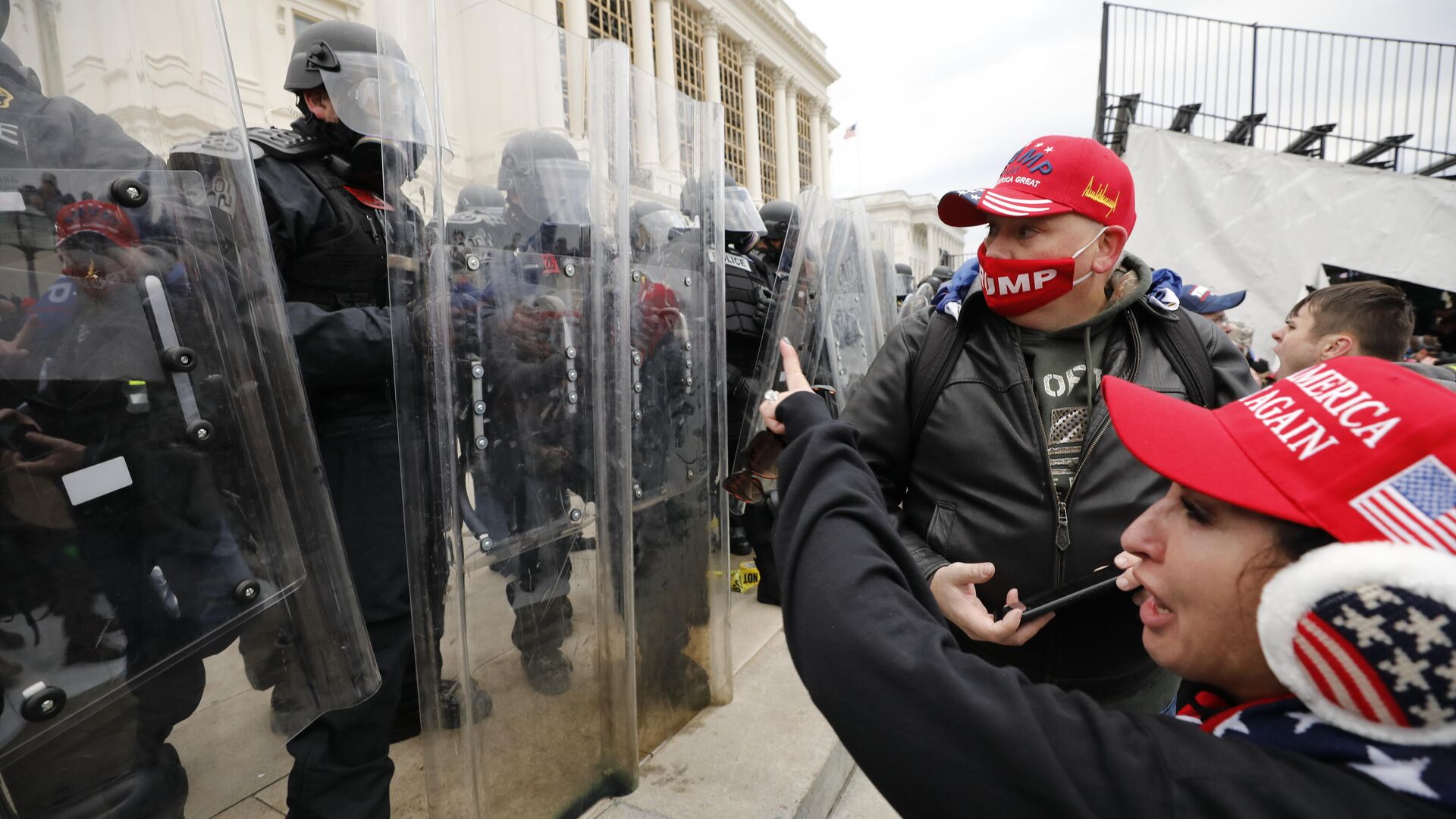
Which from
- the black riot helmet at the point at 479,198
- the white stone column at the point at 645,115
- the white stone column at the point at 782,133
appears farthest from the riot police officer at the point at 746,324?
the white stone column at the point at 782,133

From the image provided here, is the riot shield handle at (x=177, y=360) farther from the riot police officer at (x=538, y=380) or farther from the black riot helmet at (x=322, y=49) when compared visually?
the black riot helmet at (x=322, y=49)

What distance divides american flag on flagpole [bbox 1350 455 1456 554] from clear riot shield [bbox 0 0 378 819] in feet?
4.92

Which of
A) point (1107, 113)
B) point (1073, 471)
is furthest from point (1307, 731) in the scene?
point (1107, 113)

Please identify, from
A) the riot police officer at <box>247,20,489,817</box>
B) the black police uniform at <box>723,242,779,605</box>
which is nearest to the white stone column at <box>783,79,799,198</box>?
the black police uniform at <box>723,242,779,605</box>

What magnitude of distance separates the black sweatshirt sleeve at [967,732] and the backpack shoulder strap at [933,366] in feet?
2.44

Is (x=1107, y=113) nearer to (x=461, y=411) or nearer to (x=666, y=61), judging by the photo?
(x=461, y=411)

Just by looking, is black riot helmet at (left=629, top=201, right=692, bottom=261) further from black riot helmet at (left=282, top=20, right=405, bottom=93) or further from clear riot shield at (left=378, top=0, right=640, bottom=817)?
black riot helmet at (left=282, top=20, right=405, bottom=93)

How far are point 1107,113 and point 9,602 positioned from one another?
30.1 ft

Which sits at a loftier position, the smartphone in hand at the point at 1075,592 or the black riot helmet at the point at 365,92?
the black riot helmet at the point at 365,92

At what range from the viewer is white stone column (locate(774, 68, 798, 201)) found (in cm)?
4553

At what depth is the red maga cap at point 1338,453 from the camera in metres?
0.60

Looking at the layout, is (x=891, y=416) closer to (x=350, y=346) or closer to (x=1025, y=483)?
(x=1025, y=483)

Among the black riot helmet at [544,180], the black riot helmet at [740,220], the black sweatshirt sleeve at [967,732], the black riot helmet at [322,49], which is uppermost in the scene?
the black riot helmet at [322,49]

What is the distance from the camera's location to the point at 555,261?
1.98m
